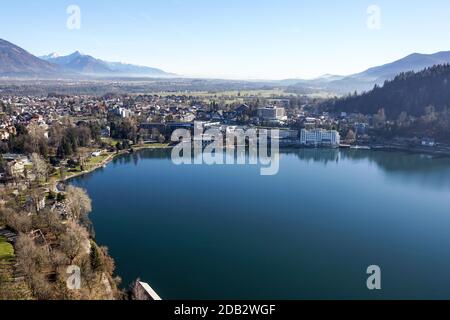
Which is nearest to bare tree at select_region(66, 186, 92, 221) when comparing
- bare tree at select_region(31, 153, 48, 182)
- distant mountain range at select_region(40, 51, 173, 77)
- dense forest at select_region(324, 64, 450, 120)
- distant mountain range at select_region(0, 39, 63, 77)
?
bare tree at select_region(31, 153, 48, 182)

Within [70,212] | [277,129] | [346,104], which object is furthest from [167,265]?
[346,104]

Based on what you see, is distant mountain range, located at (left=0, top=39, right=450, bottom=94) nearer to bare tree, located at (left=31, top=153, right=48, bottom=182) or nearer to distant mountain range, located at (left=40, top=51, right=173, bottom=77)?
distant mountain range, located at (left=40, top=51, right=173, bottom=77)

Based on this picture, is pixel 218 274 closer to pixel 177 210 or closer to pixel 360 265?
pixel 360 265

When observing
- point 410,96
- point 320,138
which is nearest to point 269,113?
point 320,138

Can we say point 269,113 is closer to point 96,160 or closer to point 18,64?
point 96,160

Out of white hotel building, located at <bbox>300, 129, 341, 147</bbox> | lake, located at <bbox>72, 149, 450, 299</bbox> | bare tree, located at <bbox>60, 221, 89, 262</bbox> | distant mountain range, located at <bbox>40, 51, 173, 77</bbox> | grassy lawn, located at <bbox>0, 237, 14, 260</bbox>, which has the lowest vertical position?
lake, located at <bbox>72, 149, 450, 299</bbox>

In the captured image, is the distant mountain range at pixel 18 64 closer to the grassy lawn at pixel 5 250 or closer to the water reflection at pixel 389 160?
the water reflection at pixel 389 160
